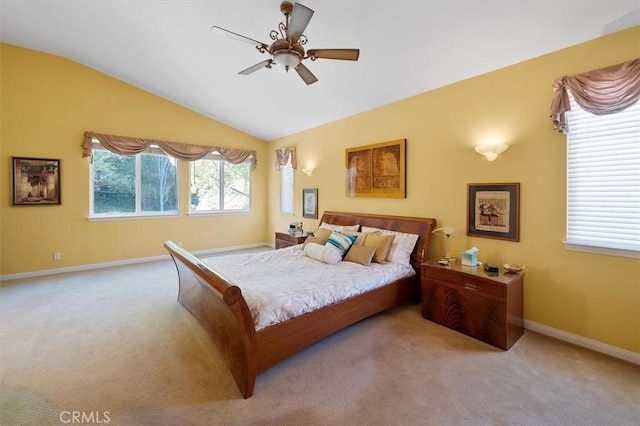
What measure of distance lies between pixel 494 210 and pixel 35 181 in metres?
6.80

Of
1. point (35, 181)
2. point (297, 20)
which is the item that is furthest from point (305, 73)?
point (35, 181)

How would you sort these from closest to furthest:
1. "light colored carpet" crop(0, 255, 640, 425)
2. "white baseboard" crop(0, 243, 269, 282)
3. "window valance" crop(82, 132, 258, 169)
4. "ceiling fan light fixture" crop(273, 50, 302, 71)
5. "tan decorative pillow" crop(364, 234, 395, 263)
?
"light colored carpet" crop(0, 255, 640, 425) < "ceiling fan light fixture" crop(273, 50, 302, 71) < "tan decorative pillow" crop(364, 234, 395, 263) < "white baseboard" crop(0, 243, 269, 282) < "window valance" crop(82, 132, 258, 169)

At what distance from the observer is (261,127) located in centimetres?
621

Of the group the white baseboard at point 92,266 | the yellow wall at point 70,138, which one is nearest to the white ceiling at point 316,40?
the yellow wall at point 70,138

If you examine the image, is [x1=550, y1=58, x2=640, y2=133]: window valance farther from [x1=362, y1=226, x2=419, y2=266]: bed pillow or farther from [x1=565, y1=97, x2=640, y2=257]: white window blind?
[x1=362, y1=226, x2=419, y2=266]: bed pillow

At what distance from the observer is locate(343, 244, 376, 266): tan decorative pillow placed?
133 inches

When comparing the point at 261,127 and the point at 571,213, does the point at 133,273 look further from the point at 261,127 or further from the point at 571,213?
the point at 571,213

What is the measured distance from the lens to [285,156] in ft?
20.7

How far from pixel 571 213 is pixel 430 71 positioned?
211cm

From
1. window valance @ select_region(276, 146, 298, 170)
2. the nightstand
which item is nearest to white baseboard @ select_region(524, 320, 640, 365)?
the nightstand

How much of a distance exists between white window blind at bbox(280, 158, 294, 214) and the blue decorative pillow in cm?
281

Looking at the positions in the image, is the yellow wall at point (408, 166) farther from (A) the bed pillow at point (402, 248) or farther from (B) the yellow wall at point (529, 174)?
(A) the bed pillow at point (402, 248)

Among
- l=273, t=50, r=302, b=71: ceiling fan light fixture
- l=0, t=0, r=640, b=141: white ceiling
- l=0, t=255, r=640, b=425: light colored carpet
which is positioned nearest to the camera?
l=0, t=255, r=640, b=425: light colored carpet

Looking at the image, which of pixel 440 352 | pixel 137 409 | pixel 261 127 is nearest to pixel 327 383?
pixel 440 352
